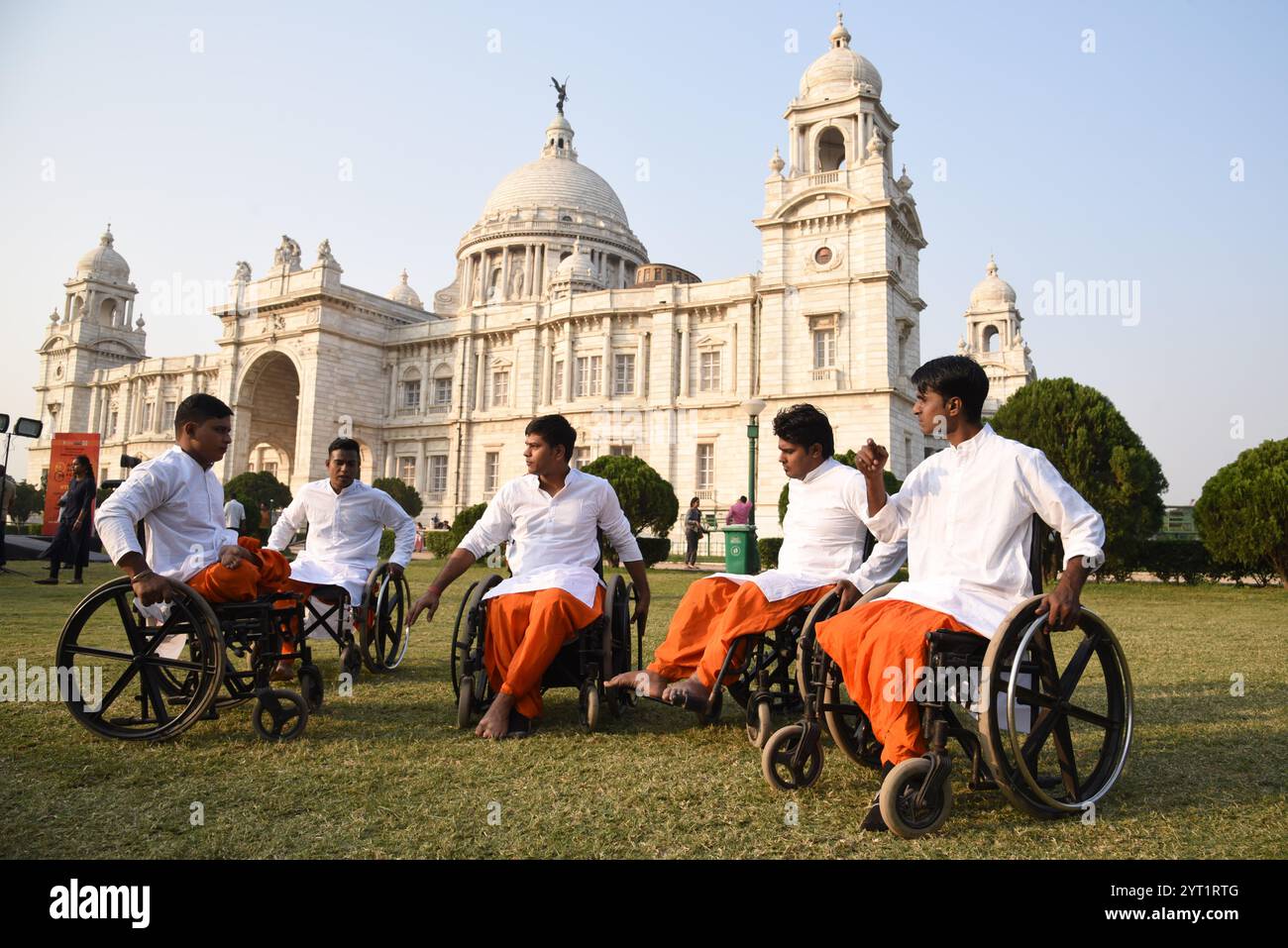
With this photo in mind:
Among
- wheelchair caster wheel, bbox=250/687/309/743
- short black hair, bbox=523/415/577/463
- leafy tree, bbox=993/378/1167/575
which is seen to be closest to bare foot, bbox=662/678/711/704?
short black hair, bbox=523/415/577/463

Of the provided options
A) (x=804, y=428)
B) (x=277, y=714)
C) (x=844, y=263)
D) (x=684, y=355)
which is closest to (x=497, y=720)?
(x=277, y=714)

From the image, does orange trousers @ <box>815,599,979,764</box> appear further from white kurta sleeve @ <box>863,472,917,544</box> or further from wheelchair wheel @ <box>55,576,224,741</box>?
wheelchair wheel @ <box>55,576,224,741</box>

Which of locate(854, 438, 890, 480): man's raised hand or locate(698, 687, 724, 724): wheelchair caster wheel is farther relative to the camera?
locate(698, 687, 724, 724): wheelchair caster wheel

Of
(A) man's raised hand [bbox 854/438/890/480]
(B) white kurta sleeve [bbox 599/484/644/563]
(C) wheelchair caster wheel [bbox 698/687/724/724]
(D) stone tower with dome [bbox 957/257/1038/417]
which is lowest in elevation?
(C) wheelchair caster wheel [bbox 698/687/724/724]

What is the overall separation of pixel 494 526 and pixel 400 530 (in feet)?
4.20

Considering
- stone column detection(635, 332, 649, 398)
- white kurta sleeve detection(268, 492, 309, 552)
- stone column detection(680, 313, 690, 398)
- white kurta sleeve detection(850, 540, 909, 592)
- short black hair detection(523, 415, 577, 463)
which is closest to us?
white kurta sleeve detection(850, 540, 909, 592)

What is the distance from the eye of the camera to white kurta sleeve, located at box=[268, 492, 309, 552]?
205 inches

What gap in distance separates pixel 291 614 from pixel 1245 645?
7.62 meters

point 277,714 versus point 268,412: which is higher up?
point 268,412

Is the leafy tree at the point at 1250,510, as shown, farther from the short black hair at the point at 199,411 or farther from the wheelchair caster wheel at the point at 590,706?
the short black hair at the point at 199,411

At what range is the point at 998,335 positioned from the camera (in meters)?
54.0

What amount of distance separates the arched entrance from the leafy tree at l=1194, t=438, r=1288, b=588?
33.8m

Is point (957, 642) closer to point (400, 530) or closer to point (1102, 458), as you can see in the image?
point (400, 530)
